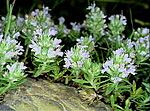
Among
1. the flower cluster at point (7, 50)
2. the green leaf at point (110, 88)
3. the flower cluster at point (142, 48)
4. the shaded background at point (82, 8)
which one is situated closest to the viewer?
the flower cluster at point (7, 50)

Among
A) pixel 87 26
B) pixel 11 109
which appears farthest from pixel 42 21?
pixel 11 109

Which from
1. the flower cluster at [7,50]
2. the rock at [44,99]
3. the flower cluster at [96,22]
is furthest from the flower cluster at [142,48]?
the flower cluster at [7,50]

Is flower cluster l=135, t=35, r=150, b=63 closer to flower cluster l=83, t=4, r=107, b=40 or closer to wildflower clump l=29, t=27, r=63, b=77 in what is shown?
flower cluster l=83, t=4, r=107, b=40

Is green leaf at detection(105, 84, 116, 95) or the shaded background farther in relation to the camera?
the shaded background

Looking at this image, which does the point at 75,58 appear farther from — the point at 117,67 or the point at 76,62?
the point at 117,67

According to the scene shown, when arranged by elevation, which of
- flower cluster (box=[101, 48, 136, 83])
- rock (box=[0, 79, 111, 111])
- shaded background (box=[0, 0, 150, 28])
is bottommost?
rock (box=[0, 79, 111, 111])

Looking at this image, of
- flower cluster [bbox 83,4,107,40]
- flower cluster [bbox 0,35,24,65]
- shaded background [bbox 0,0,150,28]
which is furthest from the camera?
shaded background [bbox 0,0,150,28]

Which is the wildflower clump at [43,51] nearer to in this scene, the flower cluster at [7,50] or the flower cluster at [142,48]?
the flower cluster at [7,50]

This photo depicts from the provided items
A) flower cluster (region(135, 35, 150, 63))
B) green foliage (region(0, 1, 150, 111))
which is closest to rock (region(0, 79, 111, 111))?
green foliage (region(0, 1, 150, 111))

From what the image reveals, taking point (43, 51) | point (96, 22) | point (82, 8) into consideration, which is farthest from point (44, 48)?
point (82, 8)
